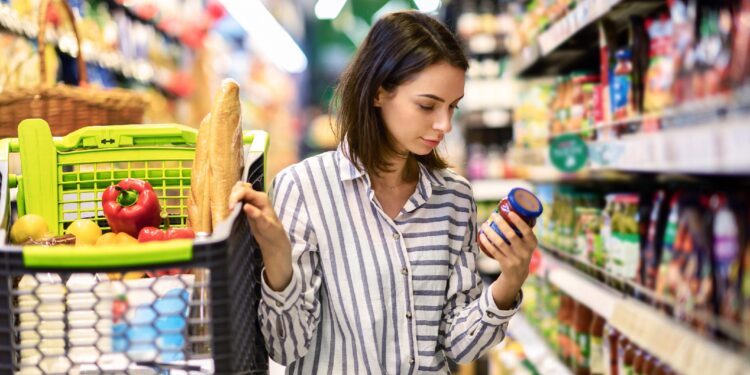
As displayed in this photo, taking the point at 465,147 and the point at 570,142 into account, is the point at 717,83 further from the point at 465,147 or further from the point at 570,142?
the point at 465,147

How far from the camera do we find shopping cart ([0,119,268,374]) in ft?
4.32

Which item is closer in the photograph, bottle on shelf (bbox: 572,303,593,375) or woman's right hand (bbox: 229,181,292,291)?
woman's right hand (bbox: 229,181,292,291)

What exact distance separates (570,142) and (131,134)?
145 centimetres

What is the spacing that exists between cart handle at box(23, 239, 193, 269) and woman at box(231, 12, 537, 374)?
52cm

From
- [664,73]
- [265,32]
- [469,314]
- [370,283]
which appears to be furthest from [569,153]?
[265,32]

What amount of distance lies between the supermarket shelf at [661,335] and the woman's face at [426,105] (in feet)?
2.06

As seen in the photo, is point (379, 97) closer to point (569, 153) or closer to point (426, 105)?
point (426, 105)

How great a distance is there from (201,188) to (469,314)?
662mm

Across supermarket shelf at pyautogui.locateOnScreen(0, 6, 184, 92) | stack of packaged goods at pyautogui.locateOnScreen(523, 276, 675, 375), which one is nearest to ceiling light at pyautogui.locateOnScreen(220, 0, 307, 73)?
supermarket shelf at pyautogui.locateOnScreen(0, 6, 184, 92)

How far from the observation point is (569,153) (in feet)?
9.19

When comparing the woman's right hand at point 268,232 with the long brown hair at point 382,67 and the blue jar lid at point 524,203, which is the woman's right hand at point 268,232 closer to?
the long brown hair at point 382,67

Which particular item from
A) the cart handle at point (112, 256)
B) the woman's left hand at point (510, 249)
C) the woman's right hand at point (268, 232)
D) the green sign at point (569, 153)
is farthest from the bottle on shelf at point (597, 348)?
the cart handle at point (112, 256)

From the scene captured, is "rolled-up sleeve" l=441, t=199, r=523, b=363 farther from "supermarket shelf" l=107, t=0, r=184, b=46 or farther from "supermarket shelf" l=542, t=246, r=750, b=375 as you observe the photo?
"supermarket shelf" l=107, t=0, r=184, b=46

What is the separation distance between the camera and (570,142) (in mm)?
2801
